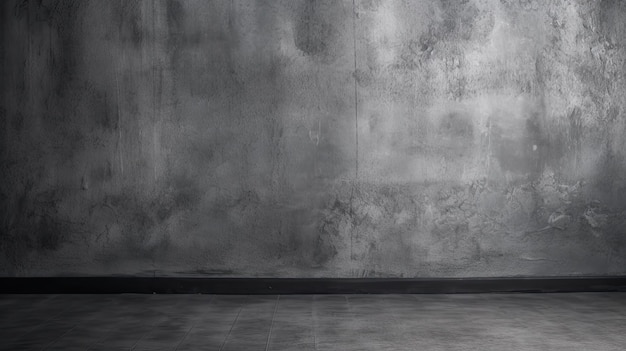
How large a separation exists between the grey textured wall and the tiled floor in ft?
1.33

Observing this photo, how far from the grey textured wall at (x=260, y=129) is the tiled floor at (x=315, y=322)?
1.33 ft

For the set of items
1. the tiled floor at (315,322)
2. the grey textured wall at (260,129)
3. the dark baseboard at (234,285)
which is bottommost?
the tiled floor at (315,322)

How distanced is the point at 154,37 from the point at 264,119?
1.08m

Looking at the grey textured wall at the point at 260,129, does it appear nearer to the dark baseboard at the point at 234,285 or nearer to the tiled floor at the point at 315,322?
the dark baseboard at the point at 234,285

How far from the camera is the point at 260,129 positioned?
18.9 ft

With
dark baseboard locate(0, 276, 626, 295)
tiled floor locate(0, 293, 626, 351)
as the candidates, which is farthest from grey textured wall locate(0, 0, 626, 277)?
tiled floor locate(0, 293, 626, 351)

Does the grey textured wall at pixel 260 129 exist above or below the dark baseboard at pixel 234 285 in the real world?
above

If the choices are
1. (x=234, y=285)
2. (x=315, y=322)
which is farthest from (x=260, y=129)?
(x=315, y=322)

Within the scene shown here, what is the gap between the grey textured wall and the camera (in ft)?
18.9

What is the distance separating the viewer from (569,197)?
5883 mm

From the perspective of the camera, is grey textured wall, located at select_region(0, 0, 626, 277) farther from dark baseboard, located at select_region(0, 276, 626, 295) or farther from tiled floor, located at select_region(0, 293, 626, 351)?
tiled floor, located at select_region(0, 293, 626, 351)

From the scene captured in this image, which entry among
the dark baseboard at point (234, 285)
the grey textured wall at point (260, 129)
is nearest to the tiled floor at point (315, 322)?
the dark baseboard at point (234, 285)

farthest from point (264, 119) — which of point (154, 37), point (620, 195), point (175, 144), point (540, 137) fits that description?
point (620, 195)

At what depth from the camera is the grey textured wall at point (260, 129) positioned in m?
5.75
